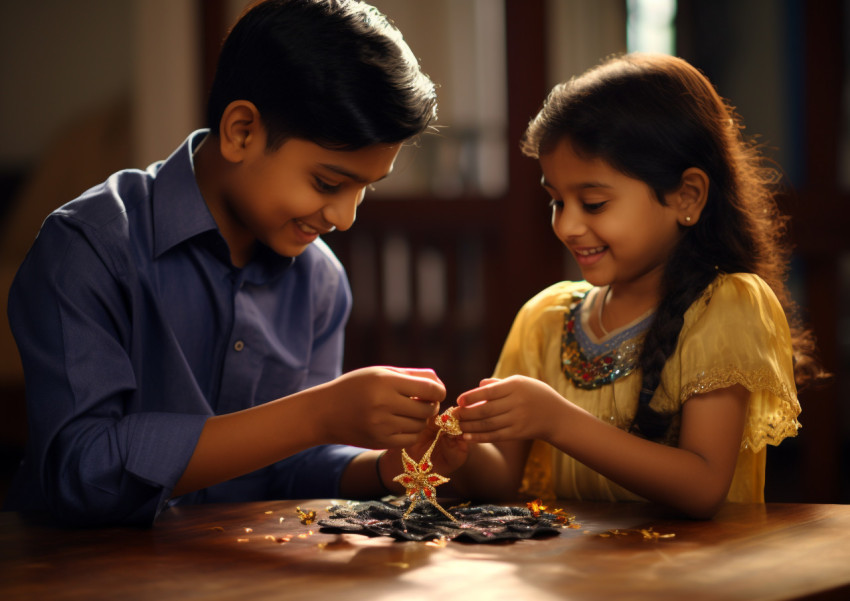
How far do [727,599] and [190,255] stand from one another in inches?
40.1

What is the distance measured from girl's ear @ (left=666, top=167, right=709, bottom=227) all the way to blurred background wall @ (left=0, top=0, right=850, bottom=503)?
1.38 metres

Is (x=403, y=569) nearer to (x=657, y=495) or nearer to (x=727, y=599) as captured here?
(x=727, y=599)

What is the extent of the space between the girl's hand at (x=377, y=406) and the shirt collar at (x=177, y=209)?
41 centimetres

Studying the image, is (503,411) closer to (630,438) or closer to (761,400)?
(630,438)

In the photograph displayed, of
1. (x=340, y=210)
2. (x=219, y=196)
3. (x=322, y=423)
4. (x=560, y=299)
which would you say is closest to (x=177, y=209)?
(x=219, y=196)

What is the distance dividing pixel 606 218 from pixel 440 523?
59 cm

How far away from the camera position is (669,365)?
1375 millimetres

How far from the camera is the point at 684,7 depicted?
201 inches

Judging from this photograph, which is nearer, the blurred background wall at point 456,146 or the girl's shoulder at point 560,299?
the girl's shoulder at point 560,299

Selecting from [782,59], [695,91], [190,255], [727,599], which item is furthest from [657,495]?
[782,59]

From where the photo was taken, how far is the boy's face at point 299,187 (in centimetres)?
138

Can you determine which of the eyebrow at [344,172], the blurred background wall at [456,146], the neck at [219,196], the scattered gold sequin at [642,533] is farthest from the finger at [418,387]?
Result: the blurred background wall at [456,146]

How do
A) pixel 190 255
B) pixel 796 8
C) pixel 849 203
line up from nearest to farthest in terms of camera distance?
pixel 190 255 → pixel 849 203 → pixel 796 8

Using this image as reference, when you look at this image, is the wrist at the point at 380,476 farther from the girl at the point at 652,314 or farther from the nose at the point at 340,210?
the nose at the point at 340,210
